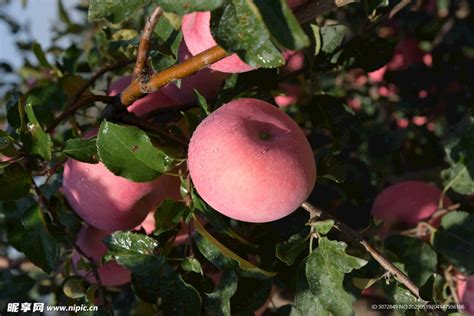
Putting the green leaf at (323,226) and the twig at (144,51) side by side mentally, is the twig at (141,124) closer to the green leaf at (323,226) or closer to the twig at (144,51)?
the twig at (144,51)

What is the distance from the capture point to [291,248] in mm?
725

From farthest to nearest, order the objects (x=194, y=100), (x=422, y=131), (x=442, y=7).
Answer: (x=442, y=7)
(x=422, y=131)
(x=194, y=100)

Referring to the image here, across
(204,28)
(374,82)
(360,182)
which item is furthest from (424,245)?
(374,82)

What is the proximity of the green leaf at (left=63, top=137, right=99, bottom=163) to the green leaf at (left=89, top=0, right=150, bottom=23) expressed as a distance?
0.65 feet

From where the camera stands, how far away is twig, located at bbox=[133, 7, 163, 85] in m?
0.59

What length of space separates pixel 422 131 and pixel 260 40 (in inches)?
42.2

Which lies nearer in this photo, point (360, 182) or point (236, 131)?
point (236, 131)

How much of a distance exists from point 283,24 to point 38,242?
521 millimetres

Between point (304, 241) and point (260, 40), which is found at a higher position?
point (260, 40)

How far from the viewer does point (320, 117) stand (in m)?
1.00

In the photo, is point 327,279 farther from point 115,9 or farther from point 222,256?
point 115,9

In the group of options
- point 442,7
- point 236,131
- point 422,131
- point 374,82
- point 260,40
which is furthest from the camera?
point 374,82

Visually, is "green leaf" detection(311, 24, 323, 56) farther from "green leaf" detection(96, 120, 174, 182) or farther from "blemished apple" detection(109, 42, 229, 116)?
"green leaf" detection(96, 120, 174, 182)

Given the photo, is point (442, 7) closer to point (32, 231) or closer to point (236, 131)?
point (236, 131)
